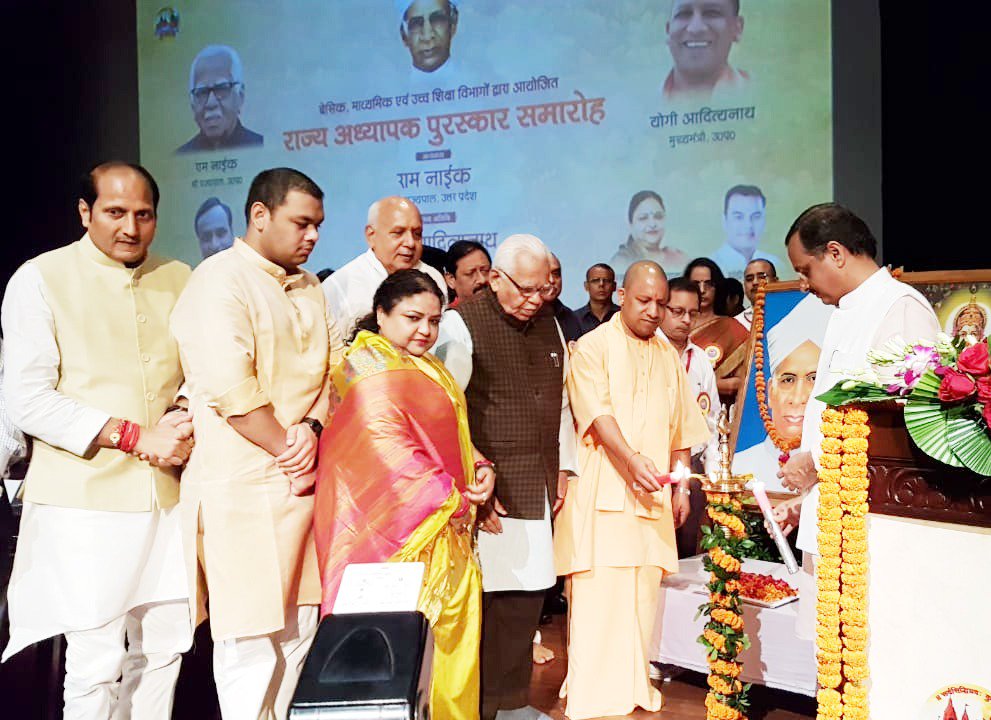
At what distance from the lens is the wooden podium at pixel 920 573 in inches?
72.7

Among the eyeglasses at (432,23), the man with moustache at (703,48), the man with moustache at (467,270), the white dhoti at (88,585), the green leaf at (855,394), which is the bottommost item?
the white dhoti at (88,585)

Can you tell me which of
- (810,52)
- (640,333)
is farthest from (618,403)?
(810,52)

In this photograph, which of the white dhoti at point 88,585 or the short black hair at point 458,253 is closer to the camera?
the white dhoti at point 88,585

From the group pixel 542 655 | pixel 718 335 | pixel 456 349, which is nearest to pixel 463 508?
pixel 456 349

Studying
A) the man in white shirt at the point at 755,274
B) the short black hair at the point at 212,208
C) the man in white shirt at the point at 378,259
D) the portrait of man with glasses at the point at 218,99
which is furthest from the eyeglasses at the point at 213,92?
the man in white shirt at the point at 378,259

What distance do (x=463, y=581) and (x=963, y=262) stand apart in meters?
3.33

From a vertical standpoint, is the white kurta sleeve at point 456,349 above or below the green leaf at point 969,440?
above

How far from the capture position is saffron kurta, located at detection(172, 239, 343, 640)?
2600 mm

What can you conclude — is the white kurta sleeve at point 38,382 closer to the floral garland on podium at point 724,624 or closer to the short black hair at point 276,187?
the short black hair at point 276,187

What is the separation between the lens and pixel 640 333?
12.0 ft

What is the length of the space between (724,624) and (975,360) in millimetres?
1573

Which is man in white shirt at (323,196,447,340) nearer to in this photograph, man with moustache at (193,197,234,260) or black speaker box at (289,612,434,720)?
black speaker box at (289,612,434,720)

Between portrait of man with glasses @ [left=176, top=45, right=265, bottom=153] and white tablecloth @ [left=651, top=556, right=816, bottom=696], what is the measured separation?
5.47 metres

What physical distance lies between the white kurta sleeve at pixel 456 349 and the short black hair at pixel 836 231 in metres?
1.24
